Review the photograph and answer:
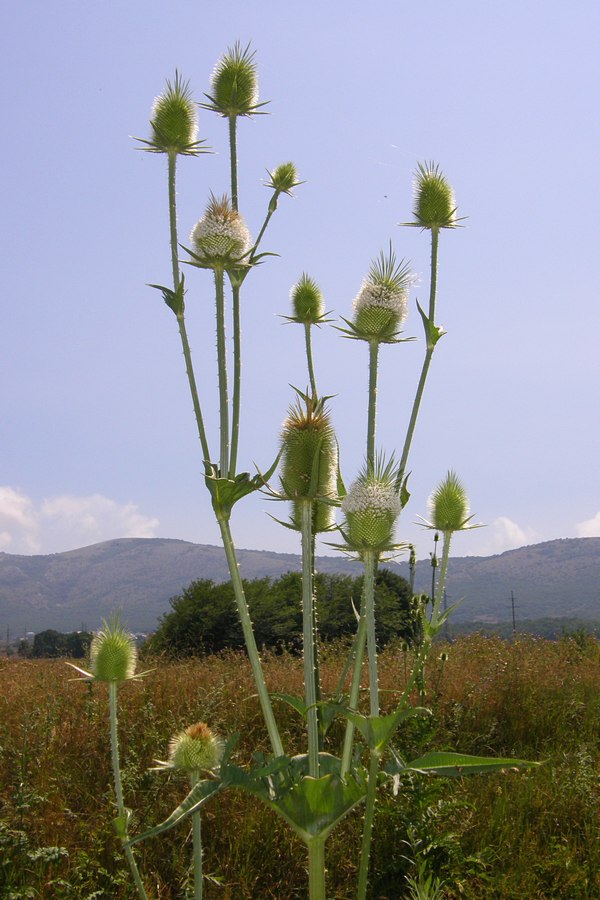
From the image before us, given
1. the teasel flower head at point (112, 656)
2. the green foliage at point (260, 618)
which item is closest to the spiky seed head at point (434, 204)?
the teasel flower head at point (112, 656)

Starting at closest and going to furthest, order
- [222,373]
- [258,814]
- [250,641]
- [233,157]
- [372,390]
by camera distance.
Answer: [250,641]
[222,373]
[372,390]
[233,157]
[258,814]

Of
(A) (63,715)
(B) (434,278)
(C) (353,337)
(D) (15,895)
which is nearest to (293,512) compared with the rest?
(C) (353,337)

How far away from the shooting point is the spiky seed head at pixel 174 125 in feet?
13.9

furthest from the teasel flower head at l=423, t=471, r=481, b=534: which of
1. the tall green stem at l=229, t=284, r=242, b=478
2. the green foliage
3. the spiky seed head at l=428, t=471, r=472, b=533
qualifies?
the green foliage

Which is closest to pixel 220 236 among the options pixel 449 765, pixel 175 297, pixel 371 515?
pixel 175 297

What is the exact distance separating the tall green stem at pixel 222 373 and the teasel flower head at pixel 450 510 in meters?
1.30

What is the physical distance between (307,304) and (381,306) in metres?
1.05

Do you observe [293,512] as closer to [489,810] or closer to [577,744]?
[489,810]

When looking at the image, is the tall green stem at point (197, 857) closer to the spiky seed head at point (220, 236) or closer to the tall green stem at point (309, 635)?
the tall green stem at point (309, 635)

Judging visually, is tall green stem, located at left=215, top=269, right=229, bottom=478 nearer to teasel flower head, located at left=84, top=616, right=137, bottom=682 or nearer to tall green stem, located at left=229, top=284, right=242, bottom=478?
tall green stem, located at left=229, top=284, right=242, bottom=478

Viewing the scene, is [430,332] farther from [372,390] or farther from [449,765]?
[449,765]

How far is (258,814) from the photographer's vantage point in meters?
5.59

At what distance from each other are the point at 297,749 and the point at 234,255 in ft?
14.4

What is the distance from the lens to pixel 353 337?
402 cm
